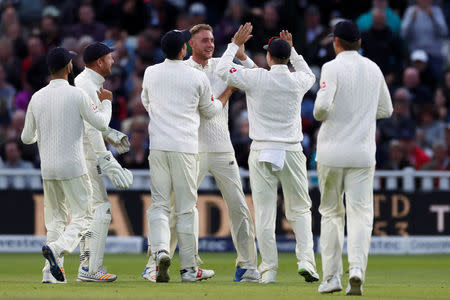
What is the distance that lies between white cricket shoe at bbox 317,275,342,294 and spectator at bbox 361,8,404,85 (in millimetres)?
10794

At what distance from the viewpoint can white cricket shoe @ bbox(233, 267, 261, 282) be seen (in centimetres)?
1284

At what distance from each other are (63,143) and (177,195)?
4.20ft

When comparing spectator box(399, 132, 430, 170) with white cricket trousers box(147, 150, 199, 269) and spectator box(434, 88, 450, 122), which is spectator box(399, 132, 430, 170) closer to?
spectator box(434, 88, 450, 122)

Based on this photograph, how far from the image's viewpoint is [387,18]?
22.2 meters

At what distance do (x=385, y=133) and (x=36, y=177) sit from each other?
5.85 metres

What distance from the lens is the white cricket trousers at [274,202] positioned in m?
12.4

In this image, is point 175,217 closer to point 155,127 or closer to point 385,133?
point 155,127

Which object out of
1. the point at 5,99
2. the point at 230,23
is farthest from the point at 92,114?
the point at 230,23

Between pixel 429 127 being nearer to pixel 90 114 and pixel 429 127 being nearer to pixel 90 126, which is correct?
pixel 90 126

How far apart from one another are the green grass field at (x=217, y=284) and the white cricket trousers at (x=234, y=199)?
15.1 inches

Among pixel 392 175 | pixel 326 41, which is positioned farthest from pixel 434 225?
pixel 326 41

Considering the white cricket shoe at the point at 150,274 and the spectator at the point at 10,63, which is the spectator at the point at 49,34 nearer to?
the spectator at the point at 10,63

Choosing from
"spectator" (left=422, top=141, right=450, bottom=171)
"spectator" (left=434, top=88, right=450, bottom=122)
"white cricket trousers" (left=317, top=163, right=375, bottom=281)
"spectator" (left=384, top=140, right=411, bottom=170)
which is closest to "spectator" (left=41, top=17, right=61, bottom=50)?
"spectator" (left=384, top=140, right=411, bottom=170)

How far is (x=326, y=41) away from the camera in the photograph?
2112cm
